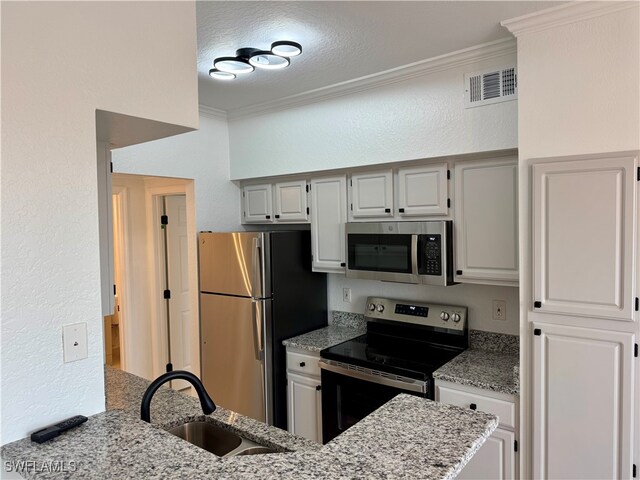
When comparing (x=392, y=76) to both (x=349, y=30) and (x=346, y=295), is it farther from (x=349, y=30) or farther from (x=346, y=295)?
(x=346, y=295)

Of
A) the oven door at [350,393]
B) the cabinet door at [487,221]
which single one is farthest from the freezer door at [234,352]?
the cabinet door at [487,221]

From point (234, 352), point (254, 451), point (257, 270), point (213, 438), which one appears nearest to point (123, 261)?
point (234, 352)

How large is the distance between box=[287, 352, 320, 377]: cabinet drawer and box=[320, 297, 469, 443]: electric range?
15 cm

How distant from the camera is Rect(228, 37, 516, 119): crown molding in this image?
2441 mm

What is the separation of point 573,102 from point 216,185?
8.71 ft

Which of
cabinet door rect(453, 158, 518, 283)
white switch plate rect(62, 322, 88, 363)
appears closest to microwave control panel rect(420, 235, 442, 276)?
cabinet door rect(453, 158, 518, 283)

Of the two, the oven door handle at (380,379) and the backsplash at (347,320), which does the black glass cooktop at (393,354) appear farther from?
the backsplash at (347,320)

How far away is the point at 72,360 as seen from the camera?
135cm

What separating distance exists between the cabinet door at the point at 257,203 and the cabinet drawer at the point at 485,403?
1933 millimetres

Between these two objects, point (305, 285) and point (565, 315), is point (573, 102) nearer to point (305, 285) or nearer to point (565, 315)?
point (565, 315)

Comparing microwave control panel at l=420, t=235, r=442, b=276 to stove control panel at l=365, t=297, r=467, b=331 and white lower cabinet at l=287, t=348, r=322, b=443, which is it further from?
white lower cabinet at l=287, t=348, r=322, b=443

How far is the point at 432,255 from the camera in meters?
2.75

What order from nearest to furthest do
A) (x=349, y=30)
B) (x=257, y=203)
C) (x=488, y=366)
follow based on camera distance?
(x=349, y=30)
(x=488, y=366)
(x=257, y=203)

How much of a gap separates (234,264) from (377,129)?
1.39 m
